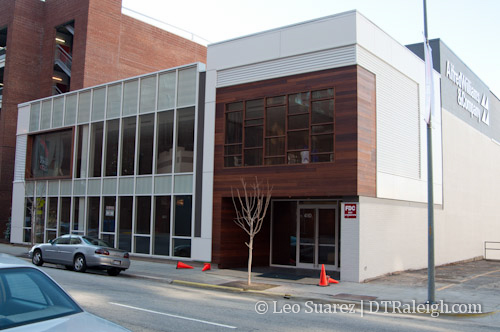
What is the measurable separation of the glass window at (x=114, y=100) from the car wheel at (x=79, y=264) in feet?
29.4

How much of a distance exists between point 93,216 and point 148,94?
24.0ft

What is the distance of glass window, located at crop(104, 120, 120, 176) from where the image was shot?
2412 centimetres

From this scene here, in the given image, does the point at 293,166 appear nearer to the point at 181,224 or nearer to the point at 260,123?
the point at 260,123

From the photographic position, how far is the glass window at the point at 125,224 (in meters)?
22.8

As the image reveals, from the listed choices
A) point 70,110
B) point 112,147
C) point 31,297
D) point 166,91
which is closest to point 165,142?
point 166,91

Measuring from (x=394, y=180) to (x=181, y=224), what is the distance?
951 cm

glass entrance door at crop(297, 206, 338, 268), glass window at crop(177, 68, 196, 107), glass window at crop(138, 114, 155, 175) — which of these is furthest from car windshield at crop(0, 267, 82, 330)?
glass window at crop(138, 114, 155, 175)

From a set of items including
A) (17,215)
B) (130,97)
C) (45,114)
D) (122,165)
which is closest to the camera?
(122,165)

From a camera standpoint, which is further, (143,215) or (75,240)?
(143,215)

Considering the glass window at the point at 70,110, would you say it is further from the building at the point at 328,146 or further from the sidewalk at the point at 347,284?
the sidewalk at the point at 347,284

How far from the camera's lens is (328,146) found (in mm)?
17281

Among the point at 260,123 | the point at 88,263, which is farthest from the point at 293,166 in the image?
the point at 88,263

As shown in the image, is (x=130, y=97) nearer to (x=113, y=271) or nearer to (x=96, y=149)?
(x=96, y=149)

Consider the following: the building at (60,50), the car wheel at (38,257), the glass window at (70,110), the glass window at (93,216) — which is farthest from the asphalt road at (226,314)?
the building at (60,50)
